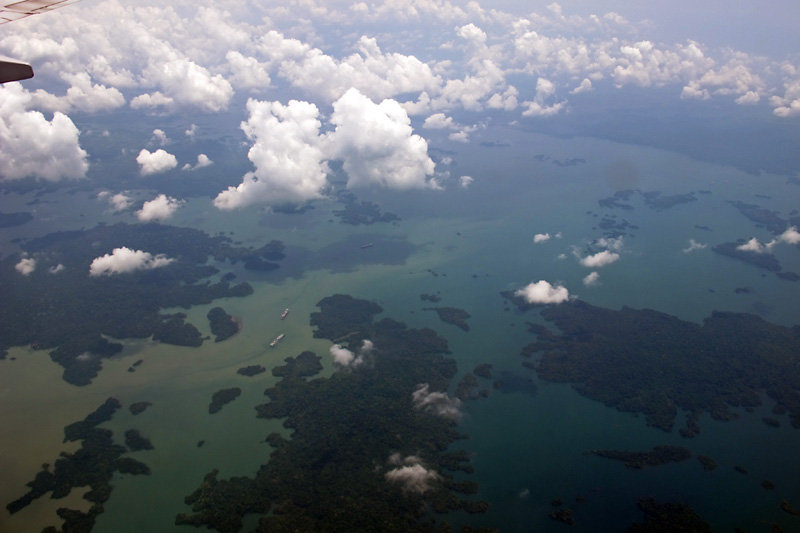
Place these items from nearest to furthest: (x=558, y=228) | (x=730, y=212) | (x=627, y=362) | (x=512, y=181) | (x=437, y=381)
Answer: (x=437, y=381) → (x=627, y=362) → (x=558, y=228) → (x=730, y=212) → (x=512, y=181)

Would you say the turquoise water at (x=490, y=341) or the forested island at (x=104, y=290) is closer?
the turquoise water at (x=490, y=341)

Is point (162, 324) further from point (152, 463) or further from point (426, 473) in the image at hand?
point (426, 473)

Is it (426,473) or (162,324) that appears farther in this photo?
(162,324)

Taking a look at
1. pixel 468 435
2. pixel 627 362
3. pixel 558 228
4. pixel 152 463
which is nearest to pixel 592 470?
pixel 468 435

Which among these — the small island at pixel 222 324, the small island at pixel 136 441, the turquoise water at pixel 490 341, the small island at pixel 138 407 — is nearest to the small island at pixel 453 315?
the turquoise water at pixel 490 341

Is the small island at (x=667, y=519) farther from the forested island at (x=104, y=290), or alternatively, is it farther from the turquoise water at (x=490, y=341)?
the forested island at (x=104, y=290)

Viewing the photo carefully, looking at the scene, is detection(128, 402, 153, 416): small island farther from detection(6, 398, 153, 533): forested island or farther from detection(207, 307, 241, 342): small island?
detection(207, 307, 241, 342): small island

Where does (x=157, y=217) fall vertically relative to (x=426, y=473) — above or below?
below

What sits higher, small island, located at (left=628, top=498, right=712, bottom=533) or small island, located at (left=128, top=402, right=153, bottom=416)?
small island, located at (left=628, top=498, right=712, bottom=533)

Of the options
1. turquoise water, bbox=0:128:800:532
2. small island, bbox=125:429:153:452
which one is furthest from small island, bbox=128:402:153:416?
small island, bbox=125:429:153:452
